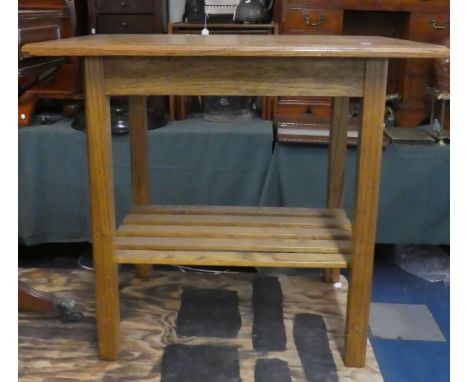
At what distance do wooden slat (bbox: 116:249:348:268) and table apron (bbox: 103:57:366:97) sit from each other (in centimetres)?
35

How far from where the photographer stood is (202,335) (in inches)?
54.9

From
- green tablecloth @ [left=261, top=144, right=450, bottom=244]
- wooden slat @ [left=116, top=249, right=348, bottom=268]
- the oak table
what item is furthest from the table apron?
green tablecloth @ [left=261, top=144, right=450, bottom=244]

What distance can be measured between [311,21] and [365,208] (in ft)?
3.76

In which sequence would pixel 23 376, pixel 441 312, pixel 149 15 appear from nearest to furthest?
pixel 23 376
pixel 441 312
pixel 149 15

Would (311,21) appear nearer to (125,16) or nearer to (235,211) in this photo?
(125,16)

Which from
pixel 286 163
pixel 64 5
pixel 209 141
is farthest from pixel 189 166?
pixel 64 5

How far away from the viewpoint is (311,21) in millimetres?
2094

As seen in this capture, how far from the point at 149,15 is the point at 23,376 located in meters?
1.43

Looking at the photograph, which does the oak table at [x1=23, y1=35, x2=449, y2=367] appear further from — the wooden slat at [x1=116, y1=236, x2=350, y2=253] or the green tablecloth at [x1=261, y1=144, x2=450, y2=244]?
the green tablecloth at [x1=261, y1=144, x2=450, y2=244]

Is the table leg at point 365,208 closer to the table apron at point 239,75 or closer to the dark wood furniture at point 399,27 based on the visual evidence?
the table apron at point 239,75

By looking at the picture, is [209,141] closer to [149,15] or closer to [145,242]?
[149,15]

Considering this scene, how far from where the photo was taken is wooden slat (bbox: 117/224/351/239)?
1.34 metres

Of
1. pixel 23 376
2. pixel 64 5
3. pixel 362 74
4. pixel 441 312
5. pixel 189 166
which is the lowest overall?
pixel 441 312

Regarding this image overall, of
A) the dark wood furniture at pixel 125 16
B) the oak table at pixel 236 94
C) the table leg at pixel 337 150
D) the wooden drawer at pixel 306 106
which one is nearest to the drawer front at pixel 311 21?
the wooden drawer at pixel 306 106
